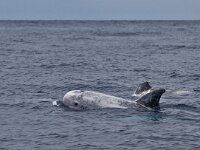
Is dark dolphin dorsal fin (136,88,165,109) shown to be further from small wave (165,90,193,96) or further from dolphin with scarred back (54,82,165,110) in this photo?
small wave (165,90,193,96)

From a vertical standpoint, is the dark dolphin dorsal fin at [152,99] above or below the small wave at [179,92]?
above

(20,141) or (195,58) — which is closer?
(20,141)

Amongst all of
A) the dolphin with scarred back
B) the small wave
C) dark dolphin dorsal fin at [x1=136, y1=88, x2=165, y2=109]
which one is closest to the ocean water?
the small wave

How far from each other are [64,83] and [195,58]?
28.9m

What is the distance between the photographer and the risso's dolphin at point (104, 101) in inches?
1158

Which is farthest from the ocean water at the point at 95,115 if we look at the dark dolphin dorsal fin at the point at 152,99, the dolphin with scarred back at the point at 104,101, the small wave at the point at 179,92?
the dolphin with scarred back at the point at 104,101

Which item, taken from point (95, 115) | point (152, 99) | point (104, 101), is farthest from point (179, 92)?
point (95, 115)

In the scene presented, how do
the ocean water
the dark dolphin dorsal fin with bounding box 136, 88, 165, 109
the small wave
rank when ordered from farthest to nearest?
the small wave
the dark dolphin dorsal fin with bounding box 136, 88, 165, 109
the ocean water

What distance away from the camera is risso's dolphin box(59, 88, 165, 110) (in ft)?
96.5

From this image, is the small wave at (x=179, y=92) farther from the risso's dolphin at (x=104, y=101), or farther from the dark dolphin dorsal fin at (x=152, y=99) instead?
the dark dolphin dorsal fin at (x=152, y=99)

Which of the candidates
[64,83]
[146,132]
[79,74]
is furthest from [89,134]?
[79,74]

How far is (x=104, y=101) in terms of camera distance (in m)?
30.5

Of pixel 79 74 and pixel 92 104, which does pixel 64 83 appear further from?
pixel 92 104

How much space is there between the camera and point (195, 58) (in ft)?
216
